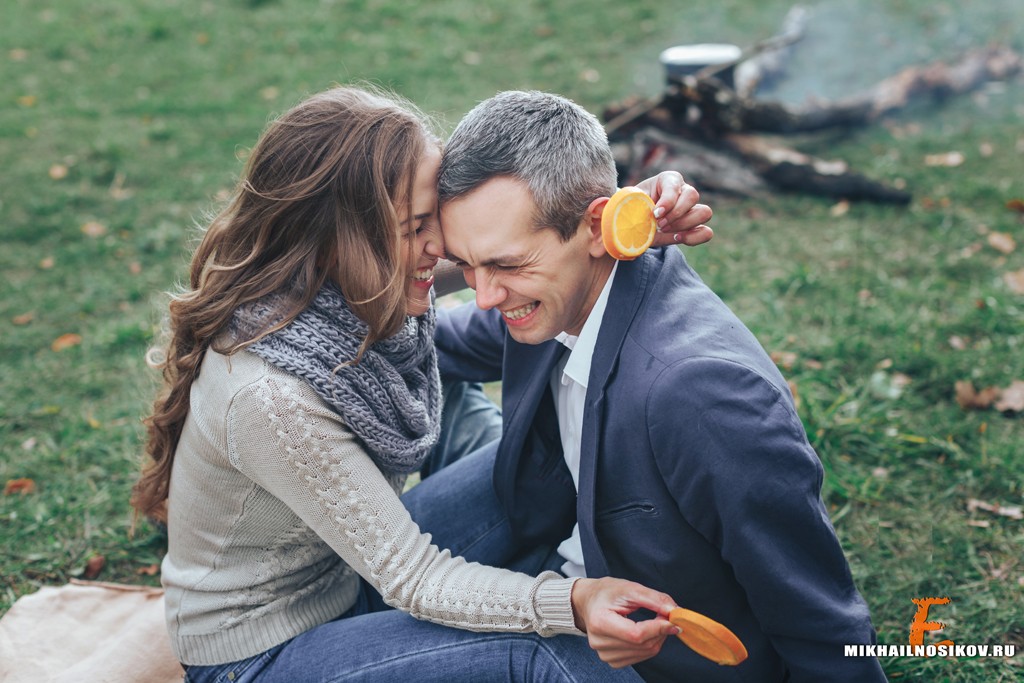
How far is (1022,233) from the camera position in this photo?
5270mm

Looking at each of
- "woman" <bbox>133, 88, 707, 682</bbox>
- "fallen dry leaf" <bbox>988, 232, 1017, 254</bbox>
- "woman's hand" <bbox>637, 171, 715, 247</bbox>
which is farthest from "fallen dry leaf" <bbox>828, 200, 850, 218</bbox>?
"woman" <bbox>133, 88, 707, 682</bbox>

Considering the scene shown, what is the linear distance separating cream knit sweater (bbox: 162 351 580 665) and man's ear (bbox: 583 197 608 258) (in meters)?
0.78

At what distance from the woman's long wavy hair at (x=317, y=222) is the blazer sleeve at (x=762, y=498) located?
2.61 ft

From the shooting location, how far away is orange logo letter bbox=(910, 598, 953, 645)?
276 cm

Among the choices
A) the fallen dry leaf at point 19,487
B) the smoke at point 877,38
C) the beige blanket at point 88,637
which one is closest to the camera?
the beige blanket at point 88,637

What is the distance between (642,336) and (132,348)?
362cm

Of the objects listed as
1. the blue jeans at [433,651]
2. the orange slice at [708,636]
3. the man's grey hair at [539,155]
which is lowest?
the blue jeans at [433,651]

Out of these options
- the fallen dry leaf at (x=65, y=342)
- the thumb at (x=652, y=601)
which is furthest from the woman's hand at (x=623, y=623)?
the fallen dry leaf at (x=65, y=342)

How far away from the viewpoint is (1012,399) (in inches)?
149

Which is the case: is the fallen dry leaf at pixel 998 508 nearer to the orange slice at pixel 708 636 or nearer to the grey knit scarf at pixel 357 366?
the orange slice at pixel 708 636

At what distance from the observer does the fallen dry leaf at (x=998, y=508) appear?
127 inches

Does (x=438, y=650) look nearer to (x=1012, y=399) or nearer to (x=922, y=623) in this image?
(x=922, y=623)

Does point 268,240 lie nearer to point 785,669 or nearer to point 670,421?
point 670,421

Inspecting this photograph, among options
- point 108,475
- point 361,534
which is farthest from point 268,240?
point 108,475
